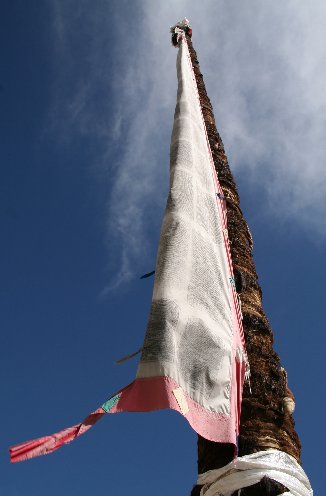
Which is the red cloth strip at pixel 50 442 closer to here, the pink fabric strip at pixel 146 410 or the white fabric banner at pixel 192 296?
the pink fabric strip at pixel 146 410

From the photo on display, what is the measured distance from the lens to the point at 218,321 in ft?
9.22

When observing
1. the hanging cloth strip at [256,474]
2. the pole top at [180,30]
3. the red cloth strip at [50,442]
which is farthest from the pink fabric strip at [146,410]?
the pole top at [180,30]

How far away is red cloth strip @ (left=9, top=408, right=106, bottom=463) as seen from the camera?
2.10 metres

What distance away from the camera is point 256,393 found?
2943mm

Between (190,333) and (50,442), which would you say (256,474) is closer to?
(190,333)

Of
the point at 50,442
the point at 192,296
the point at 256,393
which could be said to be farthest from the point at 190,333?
the point at 50,442

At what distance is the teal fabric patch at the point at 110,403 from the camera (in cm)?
229

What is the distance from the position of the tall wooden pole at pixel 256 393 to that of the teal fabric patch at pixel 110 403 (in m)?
0.69

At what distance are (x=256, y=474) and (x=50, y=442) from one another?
0.98 metres

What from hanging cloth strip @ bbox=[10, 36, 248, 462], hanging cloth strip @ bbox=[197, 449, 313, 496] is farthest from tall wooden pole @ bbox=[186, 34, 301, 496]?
hanging cloth strip @ bbox=[10, 36, 248, 462]

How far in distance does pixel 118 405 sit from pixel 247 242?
2.10 m

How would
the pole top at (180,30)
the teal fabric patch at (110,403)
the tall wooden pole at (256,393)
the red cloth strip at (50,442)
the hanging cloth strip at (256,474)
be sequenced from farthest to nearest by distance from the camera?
the pole top at (180,30)
the tall wooden pole at (256,393)
the hanging cloth strip at (256,474)
the teal fabric patch at (110,403)
the red cloth strip at (50,442)

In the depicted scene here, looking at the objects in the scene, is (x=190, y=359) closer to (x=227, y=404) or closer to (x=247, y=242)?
(x=227, y=404)

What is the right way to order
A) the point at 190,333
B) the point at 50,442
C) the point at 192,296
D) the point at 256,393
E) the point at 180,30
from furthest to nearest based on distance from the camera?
the point at 180,30 → the point at 256,393 → the point at 192,296 → the point at 190,333 → the point at 50,442
